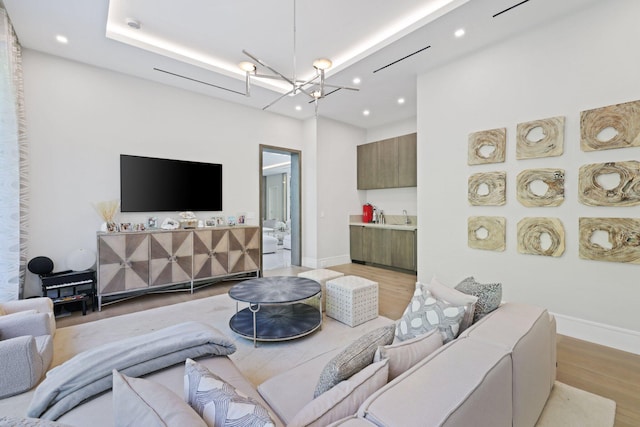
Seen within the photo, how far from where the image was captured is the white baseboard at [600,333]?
2543mm

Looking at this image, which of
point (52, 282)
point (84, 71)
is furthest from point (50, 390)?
point (84, 71)

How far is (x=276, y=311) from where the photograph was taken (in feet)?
10.5

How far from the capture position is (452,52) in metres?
3.51

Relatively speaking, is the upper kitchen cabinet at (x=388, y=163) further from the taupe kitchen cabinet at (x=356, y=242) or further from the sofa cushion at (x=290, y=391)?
the sofa cushion at (x=290, y=391)

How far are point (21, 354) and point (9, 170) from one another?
78.9 inches

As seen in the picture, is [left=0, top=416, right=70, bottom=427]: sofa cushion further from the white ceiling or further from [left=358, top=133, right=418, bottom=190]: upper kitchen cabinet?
[left=358, top=133, right=418, bottom=190]: upper kitchen cabinet

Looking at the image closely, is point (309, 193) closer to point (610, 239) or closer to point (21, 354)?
point (610, 239)

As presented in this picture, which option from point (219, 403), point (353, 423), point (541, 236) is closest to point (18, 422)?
point (219, 403)

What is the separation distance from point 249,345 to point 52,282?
250 centimetres

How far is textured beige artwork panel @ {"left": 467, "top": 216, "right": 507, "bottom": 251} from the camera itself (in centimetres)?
335

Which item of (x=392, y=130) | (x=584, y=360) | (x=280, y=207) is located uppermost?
(x=392, y=130)

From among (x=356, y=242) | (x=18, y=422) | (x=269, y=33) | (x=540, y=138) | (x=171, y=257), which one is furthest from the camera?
(x=356, y=242)

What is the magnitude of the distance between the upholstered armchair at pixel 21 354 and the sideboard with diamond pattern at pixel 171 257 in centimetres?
138

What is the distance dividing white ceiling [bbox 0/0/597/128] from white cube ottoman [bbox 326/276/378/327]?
112 inches
